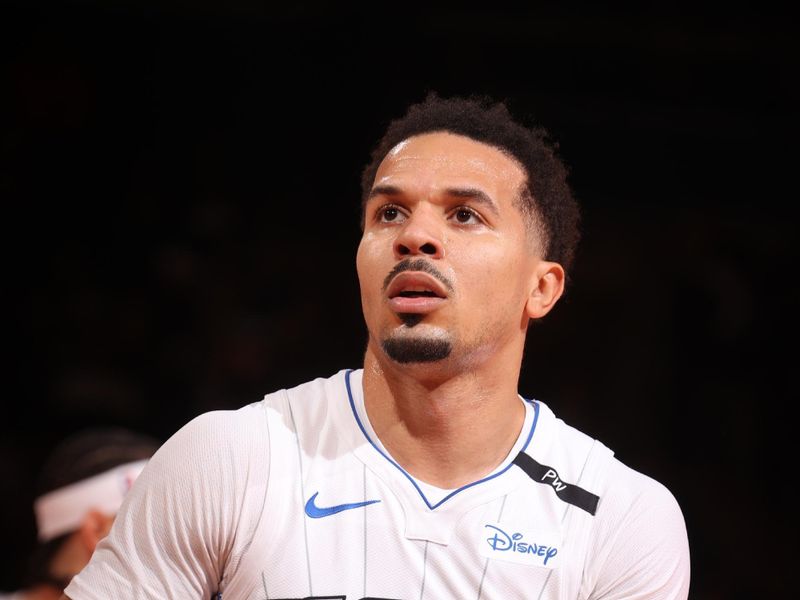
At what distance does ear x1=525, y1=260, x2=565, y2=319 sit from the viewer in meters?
2.92

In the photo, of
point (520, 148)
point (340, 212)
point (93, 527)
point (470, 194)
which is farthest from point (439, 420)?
point (340, 212)

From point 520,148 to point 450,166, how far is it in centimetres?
29

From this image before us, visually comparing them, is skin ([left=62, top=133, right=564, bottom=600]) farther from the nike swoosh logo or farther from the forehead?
the nike swoosh logo

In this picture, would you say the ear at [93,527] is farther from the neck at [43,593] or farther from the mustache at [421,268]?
the mustache at [421,268]

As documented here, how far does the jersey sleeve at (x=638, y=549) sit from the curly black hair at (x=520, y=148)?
0.74 metres

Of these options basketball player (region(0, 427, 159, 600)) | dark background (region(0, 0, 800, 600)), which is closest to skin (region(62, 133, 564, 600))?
basketball player (region(0, 427, 159, 600))

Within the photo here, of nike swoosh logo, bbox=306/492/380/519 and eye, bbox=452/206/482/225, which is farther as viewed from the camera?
eye, bbox=452/206/482/225

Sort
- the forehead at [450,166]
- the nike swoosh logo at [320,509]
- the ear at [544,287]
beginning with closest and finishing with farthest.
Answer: the nike swoosh logo at [320,509], the forehead at [450,166], the ear at [544,287]

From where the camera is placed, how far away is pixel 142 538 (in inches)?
95.4

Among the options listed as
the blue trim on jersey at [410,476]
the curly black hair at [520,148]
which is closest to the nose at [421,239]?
the curly black hair at [520,148]

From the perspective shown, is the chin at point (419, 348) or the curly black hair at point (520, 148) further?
the curly black hair at point (520, 148)

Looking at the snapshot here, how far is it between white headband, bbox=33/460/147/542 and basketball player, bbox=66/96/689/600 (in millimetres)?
1382

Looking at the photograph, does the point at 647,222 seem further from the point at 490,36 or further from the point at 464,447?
the point at 464,447

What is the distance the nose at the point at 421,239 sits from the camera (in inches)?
104
